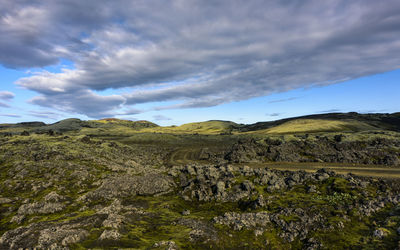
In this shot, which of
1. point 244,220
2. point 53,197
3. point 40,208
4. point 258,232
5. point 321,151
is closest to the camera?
point 258,232

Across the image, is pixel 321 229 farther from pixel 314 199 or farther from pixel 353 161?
pixel 353 161

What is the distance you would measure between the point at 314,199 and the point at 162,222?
14.6m

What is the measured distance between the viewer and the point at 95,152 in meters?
48.0

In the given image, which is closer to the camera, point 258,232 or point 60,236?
point 60,236

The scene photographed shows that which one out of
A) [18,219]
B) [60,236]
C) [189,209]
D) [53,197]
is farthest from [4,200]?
[189,209]

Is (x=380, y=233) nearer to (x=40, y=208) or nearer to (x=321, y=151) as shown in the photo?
(x=40, y=208)

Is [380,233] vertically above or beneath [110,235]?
beneath

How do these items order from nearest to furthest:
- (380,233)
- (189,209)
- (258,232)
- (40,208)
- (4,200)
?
(380,233) < (258,232) < (40,208) < (189,209) < (4,200)

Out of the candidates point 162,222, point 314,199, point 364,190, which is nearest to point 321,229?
point 314,199

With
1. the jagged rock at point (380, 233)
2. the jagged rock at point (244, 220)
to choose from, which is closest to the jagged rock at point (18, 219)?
the jagged rock at point (244, 220)

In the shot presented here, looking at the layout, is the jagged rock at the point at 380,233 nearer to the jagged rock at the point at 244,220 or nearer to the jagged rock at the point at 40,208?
the jagged rock at the point at 244,220

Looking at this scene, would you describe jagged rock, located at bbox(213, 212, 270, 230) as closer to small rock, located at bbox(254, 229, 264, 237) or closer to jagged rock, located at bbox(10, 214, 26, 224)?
small rock, located at bbox(254, 229, 264, 237)

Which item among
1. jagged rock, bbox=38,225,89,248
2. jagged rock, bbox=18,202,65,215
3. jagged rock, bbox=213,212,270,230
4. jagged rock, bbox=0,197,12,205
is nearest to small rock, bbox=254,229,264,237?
jagged rock, bbox=213,212,270,230

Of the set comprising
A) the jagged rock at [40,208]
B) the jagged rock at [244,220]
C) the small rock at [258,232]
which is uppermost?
the jagged rock at [40,208]
